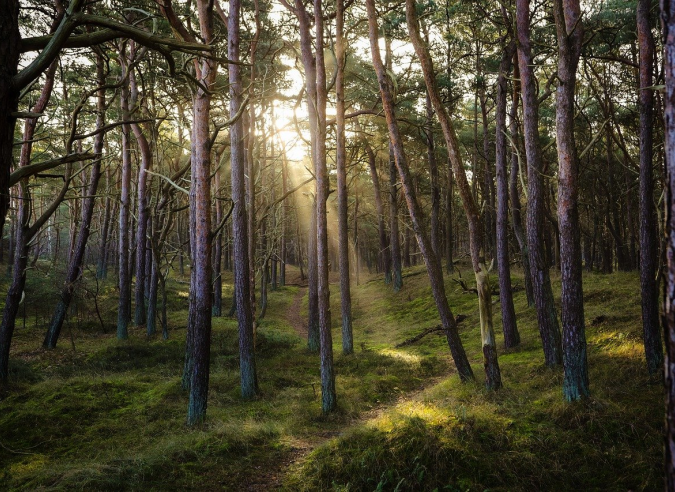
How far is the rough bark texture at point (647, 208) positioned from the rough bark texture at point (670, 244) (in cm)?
724

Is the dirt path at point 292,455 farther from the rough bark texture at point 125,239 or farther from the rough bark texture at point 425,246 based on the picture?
the rough bark texture at point 125,239

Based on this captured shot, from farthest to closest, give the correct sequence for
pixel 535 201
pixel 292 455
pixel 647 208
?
pixel 535 201 < pixel 647 208 < pixel 292 455

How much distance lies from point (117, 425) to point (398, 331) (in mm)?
11440

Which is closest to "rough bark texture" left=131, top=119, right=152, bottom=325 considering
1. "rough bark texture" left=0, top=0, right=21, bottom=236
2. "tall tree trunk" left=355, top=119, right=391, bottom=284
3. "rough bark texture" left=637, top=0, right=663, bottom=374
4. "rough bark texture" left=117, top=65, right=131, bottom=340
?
"rough bark texture" left=117, top=65, right=131, bottom=340

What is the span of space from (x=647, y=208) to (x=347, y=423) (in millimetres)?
6947

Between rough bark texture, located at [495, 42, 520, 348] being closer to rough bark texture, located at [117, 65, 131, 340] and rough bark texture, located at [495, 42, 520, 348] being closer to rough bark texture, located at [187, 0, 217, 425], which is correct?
rough bark texture, located at [187, 0, 217, 425]

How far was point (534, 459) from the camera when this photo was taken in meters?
5.32

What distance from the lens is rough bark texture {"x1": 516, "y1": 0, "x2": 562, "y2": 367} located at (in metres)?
8.71

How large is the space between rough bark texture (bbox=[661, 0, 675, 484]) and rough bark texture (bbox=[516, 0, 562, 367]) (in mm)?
6999

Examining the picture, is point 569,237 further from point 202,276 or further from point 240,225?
point 240,225

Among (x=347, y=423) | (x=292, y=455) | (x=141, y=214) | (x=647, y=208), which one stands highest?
(x=141, y=214)

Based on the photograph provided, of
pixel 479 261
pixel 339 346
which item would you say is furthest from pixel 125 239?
pixel 479 261

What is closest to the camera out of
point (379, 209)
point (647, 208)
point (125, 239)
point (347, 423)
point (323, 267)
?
point (347, 423)

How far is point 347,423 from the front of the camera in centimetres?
797
